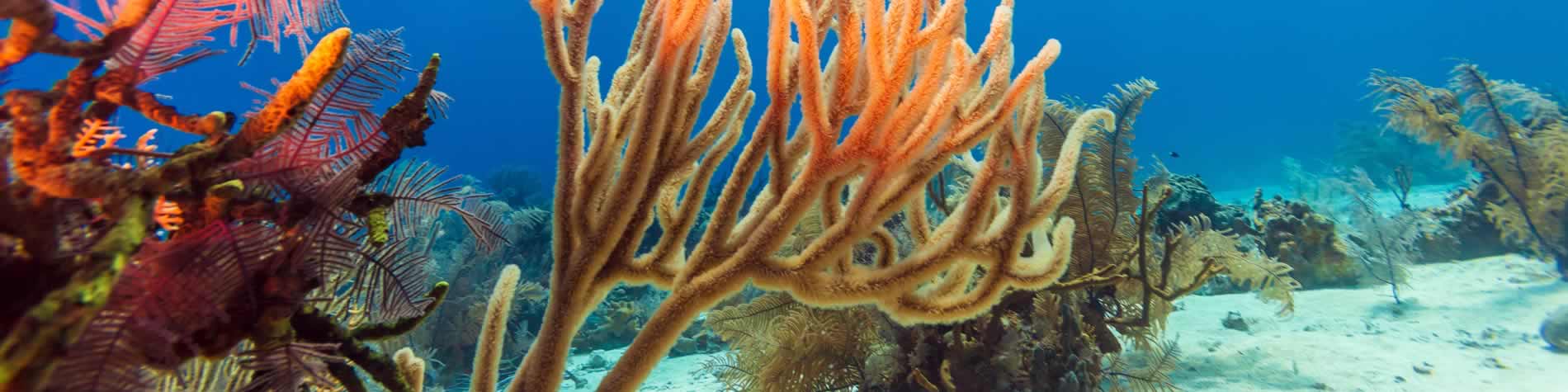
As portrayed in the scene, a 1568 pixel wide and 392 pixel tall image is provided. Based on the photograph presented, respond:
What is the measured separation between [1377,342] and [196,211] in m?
7.37

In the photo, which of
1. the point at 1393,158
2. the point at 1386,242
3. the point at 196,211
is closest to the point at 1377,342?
the point at 1386,242

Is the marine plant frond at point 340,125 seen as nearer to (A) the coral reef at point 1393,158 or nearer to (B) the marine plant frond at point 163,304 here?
(B) the marine plant frond at point 163,304

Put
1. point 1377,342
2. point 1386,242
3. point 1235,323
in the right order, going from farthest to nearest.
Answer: point 1386,242 < point 1235,323 < point 1377,342

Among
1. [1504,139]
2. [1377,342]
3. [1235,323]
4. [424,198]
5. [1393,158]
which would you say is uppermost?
[1393,158]

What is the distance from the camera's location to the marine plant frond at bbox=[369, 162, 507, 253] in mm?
1520

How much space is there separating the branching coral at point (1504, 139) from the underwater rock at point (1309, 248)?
4.34 feet

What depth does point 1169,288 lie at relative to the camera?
486 cm

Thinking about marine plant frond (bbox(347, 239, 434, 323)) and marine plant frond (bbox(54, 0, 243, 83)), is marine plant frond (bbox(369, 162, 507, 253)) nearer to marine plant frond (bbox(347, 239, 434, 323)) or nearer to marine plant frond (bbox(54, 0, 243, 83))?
marine plant frond (bbox(347, 239, 434, 323))

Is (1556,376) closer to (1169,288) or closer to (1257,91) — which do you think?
(1169,288)

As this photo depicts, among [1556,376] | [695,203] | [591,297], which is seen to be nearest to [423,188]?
[591,297]

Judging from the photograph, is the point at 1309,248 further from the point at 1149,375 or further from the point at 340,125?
the point at 340,125

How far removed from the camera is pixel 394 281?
4.86 ft

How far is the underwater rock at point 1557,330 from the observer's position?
494cm

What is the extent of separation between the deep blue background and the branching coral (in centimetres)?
2233
